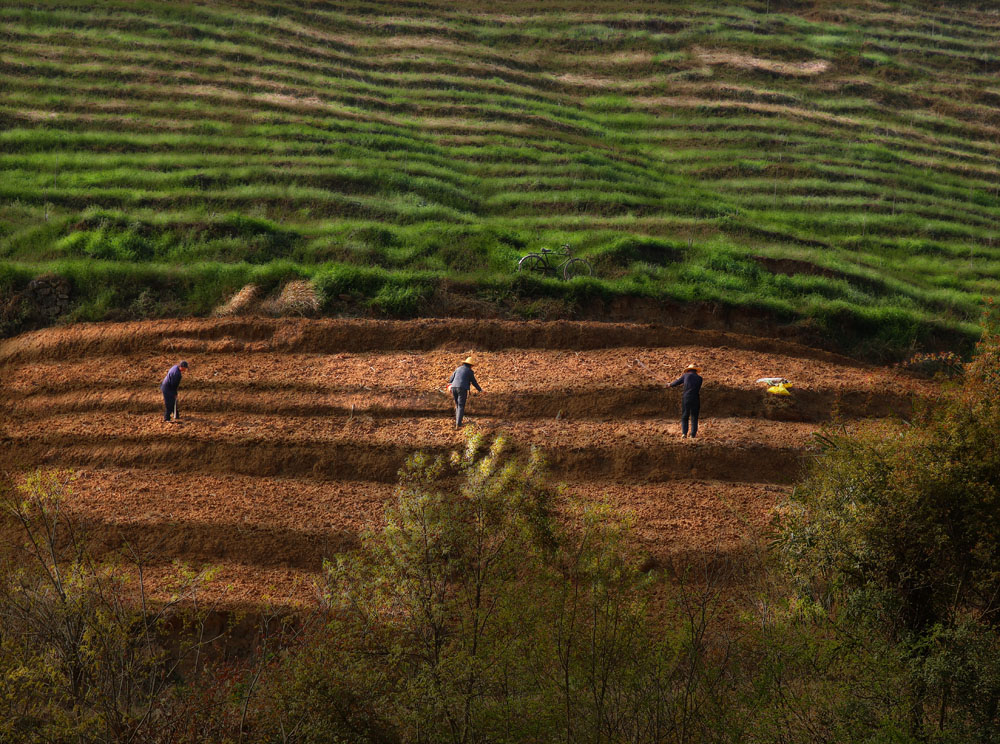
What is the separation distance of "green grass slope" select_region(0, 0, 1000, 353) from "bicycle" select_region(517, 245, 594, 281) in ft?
1.77

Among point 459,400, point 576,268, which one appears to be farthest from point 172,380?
point 576,268

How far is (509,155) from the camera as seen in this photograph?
33.6 metres

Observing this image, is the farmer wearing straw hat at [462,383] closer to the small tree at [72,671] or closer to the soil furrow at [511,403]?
the soil furrow at [511,403]

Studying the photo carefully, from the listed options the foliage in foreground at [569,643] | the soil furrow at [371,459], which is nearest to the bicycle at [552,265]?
the soil furrow at [371,459]

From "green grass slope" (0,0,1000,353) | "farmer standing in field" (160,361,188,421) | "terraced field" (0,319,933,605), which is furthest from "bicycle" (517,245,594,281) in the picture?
"farmer standing in field" (160,361,188,421)

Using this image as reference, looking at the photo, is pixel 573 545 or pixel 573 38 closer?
pixel 573 545

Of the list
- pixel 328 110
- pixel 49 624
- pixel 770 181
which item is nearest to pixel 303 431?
pixel 49 624

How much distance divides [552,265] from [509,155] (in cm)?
1106

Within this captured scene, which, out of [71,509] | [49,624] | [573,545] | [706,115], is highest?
[706,115]

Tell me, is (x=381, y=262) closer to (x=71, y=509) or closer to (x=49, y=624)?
(x=71, y=509)

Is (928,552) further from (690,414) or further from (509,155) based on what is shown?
(509,155)

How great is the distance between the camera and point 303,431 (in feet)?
59.7

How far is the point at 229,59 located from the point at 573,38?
2020 cm

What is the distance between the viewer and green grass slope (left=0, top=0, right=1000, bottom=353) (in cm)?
2389
